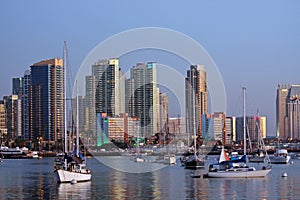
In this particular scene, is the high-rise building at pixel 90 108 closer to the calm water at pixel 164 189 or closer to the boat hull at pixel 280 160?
the boat hull at pixel 280 160

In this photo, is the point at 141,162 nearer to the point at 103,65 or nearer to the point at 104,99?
the point at 104,99

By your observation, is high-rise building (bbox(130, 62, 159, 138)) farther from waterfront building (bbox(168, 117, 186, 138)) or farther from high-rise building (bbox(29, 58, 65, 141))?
high-rise building (bbox(29, 58, 65, 141))

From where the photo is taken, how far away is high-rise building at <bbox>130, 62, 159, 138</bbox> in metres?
80.0

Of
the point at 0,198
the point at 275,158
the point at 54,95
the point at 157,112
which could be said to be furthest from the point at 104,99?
the point at 54,95

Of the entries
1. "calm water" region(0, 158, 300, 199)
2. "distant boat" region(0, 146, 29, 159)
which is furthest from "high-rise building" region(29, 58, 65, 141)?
"calm water" region(0, 158, 300, 199)

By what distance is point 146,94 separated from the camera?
90750 millimetres

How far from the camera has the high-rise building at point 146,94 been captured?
80000 mm

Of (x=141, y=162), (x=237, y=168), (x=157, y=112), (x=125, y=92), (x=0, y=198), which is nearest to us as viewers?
(x=0, y=198)

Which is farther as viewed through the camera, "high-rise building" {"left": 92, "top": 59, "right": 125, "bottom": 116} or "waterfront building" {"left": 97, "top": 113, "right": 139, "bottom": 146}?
"waterfront building" {"left": 97, "top": 113, "right": 139, "bottom": 146}

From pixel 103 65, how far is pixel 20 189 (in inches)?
1580

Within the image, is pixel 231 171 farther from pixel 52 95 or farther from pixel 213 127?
pixel 52 95

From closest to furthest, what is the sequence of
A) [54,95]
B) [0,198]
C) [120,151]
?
[0,198] → [120,151] → [54,95]

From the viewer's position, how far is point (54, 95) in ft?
637

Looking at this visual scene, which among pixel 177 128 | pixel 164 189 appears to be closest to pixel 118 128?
pixel 177 128
